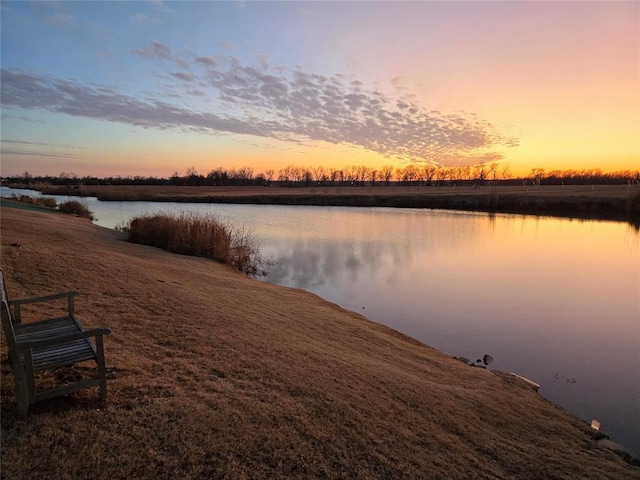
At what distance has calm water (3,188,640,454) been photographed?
8.05 metres

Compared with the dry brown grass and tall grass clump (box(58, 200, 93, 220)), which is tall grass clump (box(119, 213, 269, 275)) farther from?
tall grass clump (box(58, 200, 93, 220))

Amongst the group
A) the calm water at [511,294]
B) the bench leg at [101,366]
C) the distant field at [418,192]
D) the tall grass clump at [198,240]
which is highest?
the distant field at [418,192]

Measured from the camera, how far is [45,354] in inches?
139

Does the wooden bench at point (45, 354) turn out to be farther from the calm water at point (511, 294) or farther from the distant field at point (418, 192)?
the distant field at point (418, 192)

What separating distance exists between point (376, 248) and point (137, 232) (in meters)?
12.6

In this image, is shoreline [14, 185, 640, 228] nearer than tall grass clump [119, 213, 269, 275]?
No

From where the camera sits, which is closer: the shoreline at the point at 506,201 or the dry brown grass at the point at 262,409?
the dry brown grass at the point at 262,409

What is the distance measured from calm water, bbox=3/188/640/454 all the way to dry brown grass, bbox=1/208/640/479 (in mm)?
1680

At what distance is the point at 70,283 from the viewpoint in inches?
282

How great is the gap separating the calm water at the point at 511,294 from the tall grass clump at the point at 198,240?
141 centimetres

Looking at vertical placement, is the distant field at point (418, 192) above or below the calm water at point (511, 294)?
above

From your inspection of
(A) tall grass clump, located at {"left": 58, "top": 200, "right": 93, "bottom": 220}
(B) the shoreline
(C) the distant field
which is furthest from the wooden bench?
(C) the distant field

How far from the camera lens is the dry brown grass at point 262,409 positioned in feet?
10.4

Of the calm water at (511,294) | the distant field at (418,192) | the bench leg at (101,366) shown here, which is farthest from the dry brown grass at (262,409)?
the distant field at (418,192)
